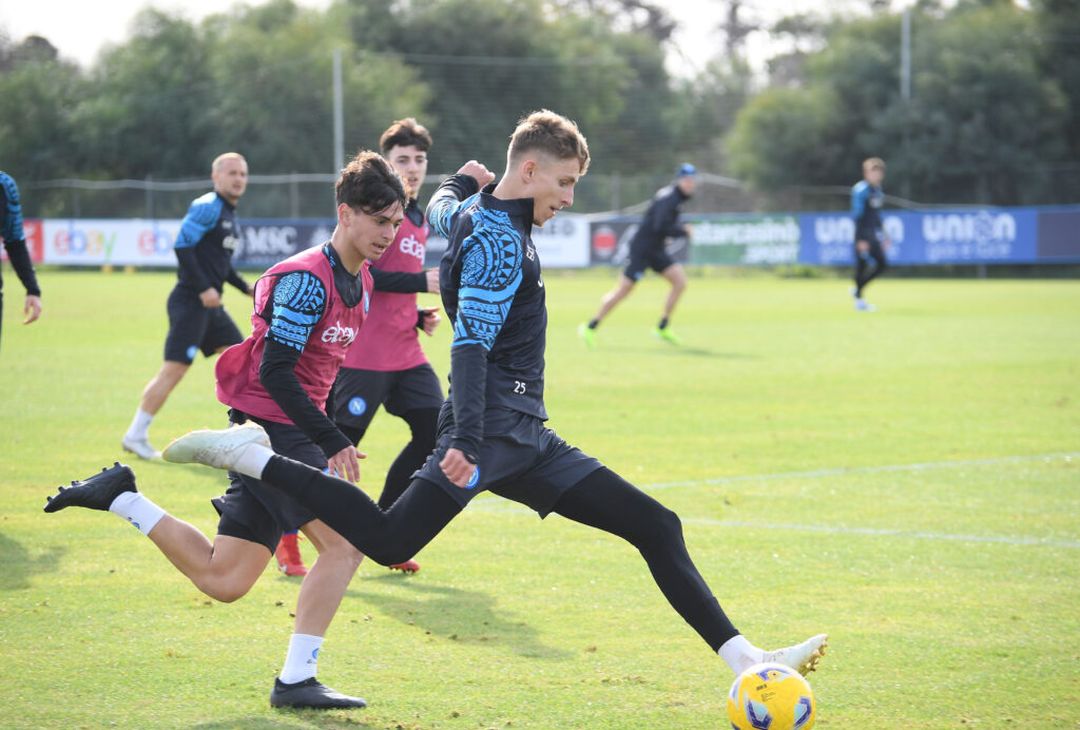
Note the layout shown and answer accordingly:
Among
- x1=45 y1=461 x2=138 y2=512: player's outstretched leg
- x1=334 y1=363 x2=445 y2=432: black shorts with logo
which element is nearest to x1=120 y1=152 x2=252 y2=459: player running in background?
x1=334 y1=363 x2=445 y2=432: black shorts with logo

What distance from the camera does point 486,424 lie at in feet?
16.1

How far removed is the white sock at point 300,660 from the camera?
16.7 ft

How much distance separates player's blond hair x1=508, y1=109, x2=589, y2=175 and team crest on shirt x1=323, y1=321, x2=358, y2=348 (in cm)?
97

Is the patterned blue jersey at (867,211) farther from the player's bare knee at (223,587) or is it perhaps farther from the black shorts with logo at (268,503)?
the player's bare knee at (223,587)

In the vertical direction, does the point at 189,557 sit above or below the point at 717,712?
above

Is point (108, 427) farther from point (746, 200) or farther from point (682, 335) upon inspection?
point (746, 200)

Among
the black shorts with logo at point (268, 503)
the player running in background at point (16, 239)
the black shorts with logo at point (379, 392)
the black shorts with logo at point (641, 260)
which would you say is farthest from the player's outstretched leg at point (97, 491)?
the black shorts with logo at point (641, 260)

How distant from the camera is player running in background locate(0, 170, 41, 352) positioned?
9250 mm

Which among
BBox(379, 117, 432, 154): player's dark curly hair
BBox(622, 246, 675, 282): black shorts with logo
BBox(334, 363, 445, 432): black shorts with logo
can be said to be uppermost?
BBox(379, 117, 432, 154): player's dark curly hair

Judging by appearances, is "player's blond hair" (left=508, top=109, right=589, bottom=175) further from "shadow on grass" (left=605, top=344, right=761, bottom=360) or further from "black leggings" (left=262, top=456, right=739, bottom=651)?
"shadow on grass" (left=605, top=344, right=761, bottom=360)

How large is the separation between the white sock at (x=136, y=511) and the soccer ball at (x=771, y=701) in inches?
90.9

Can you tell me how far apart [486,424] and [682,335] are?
1637 centimetres

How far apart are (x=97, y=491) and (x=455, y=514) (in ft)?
4.87

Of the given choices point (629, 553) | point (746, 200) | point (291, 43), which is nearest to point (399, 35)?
Result: point (291, 43)
